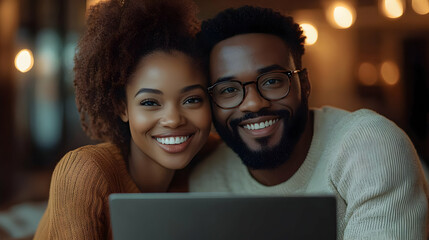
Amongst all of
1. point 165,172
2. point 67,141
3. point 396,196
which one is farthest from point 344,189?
point 67,141

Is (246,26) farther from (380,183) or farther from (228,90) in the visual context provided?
(380,183)

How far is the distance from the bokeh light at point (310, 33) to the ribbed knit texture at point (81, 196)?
0.65m

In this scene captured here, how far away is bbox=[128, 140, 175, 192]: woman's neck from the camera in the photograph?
129 cm

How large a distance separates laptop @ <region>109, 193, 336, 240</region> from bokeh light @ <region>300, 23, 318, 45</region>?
0.61 metres

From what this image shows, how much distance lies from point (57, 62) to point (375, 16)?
1.08m

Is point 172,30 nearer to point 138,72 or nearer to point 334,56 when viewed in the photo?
point 138,72

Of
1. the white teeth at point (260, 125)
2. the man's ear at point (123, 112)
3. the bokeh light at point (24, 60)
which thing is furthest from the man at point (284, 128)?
the bokeh light at point (24, 60)

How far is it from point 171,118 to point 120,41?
24 cm

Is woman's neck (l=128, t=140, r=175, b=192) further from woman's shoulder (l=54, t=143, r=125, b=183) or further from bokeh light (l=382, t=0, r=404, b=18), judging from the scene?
bokeh light (l=382, t=0, r=404, b=18)

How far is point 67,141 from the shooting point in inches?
59.1

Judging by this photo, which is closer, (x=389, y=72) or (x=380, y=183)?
(x=380, y=183)

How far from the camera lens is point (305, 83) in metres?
1.27

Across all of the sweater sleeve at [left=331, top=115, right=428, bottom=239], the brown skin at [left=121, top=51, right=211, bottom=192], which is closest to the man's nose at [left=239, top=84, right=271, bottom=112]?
the brown skin at [left=121, top=51, right=211, bottom=192]

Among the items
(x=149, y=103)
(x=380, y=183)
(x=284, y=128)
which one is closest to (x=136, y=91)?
(x=149, y=103)
